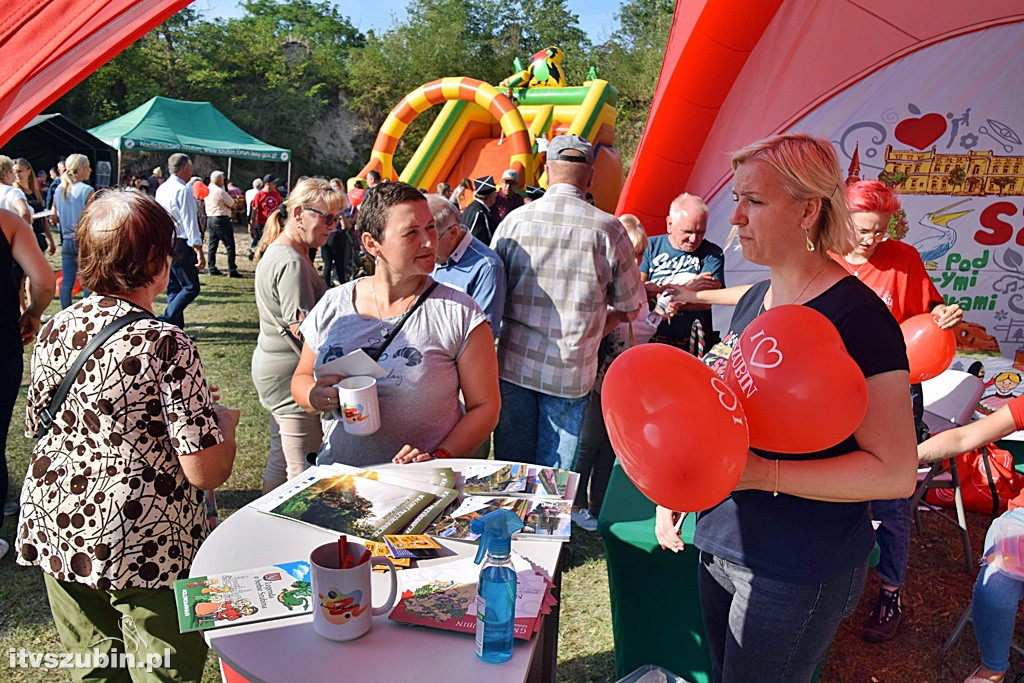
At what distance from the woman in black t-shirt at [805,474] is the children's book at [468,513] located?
49 cm

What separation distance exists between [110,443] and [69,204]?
623cm

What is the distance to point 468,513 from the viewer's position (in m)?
1.73

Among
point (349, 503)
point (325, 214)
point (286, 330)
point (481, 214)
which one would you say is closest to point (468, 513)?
point (349, 503)

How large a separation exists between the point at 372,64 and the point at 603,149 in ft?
68.8

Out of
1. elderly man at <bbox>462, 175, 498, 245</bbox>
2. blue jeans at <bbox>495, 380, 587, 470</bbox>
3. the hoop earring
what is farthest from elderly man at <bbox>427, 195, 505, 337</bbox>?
elderly man at <bbox>462, 175, 498, 245</bbox>

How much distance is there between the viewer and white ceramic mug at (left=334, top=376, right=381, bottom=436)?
1.85 meters

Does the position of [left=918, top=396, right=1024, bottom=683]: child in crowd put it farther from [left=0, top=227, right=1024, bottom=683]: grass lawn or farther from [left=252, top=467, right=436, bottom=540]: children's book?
[left=252, top=467, right=436, bottom=540]: children's book

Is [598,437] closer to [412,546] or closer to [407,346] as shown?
[407,346]

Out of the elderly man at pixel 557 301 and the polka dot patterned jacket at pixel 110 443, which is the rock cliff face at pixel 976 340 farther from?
the polka dot patterned jacket at pixel 110 443

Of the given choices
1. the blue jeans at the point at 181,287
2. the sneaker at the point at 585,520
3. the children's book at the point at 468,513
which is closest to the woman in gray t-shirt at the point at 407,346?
the children's book at the point at 468,513

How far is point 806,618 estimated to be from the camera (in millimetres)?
1399

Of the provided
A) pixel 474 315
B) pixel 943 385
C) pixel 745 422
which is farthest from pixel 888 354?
pixel 943 385

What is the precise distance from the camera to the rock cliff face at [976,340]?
502 cm

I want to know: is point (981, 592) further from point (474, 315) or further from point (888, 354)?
point (474, 315)
